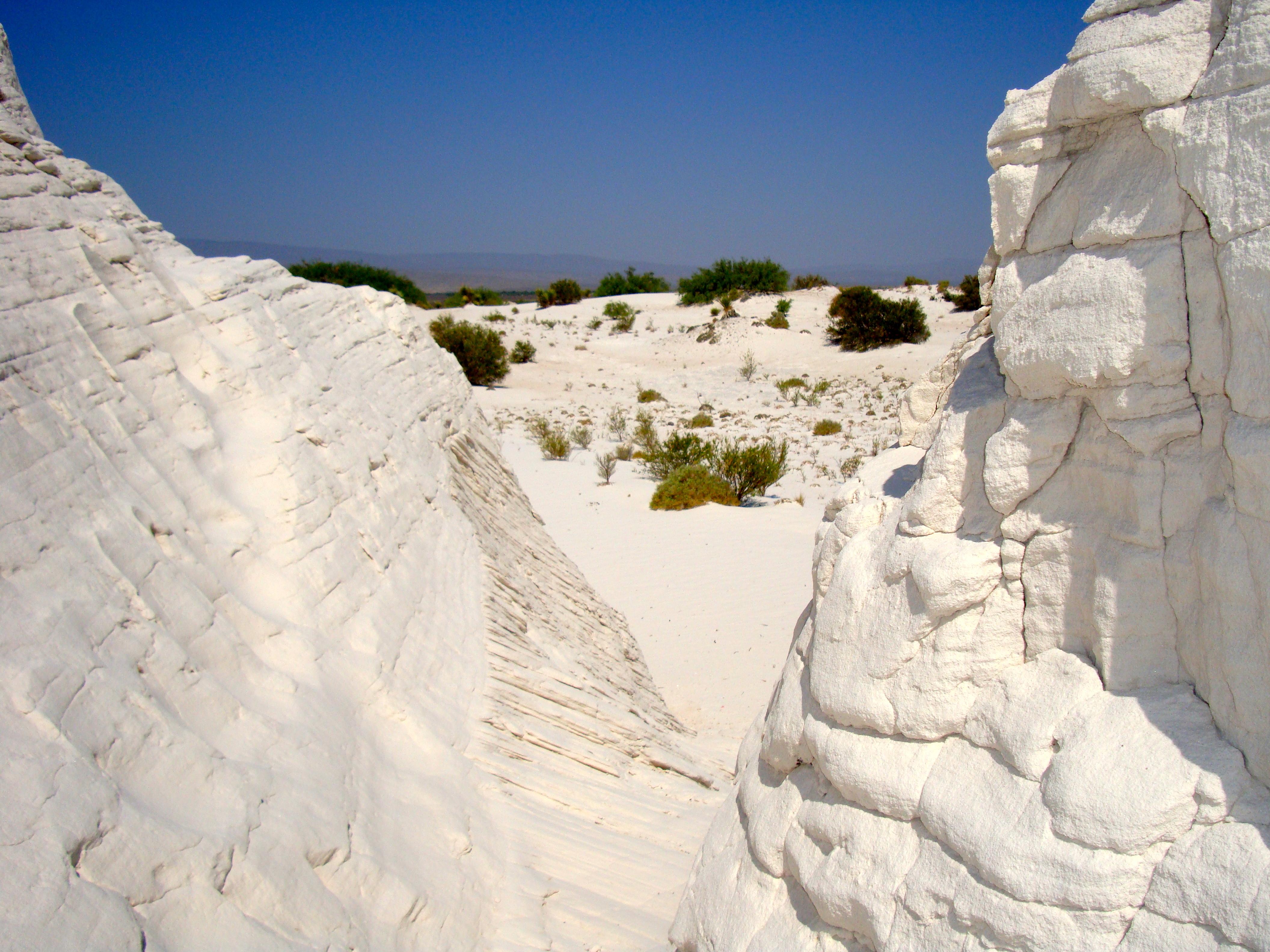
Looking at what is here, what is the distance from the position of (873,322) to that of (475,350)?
559 inches

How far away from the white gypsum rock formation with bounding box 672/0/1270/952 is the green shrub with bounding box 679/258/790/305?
40290mm

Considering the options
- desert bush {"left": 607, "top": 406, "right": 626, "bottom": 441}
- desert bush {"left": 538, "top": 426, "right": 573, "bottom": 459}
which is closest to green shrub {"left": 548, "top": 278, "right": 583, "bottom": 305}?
desert bush {"left": 607, "top": 406, "right": 626, "bottom": 441}

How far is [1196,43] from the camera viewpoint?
1725 mm

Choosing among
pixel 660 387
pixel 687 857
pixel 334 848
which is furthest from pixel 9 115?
pixel 660 387

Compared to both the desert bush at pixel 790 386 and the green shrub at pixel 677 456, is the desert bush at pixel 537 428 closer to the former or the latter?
the green shrub at pixel 677 456

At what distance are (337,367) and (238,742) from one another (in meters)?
2.80

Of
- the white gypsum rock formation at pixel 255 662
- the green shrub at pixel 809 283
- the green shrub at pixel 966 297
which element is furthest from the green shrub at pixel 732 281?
the white gypsum rock formation at pixel 255 662

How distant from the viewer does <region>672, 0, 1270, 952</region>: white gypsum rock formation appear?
163 centimetres

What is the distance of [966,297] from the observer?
106 ft

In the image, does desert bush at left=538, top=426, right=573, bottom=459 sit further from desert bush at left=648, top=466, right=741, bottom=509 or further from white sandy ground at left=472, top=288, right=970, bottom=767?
desert bush at left=648, top=466, right=741, bottom=509

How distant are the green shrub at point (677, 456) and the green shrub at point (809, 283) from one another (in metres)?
27.7

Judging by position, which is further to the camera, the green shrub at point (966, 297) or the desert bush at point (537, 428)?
the green shrub at point (966, 297)

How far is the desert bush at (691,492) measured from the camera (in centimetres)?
1285

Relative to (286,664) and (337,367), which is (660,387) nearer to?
(337,367)
